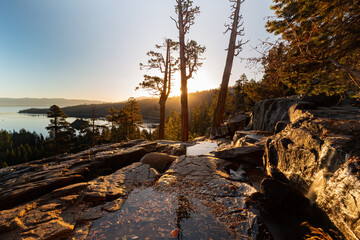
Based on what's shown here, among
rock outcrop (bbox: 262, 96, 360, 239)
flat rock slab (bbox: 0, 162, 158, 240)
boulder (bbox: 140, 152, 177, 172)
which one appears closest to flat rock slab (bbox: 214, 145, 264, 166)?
rock outcrop (bbox: 262, 96, 360, 239)

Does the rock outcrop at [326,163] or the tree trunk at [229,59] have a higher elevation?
the tree trunk at [229,59]

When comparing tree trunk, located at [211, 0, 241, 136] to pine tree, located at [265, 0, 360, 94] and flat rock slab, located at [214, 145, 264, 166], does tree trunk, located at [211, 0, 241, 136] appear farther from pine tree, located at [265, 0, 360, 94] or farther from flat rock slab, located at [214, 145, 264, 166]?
flat rock slab, located at [214, 145, 264, 166]

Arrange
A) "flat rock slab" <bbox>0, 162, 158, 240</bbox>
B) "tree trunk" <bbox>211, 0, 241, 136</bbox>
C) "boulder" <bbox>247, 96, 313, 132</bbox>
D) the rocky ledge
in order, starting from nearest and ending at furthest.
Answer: the rocky ledge
"flat rock slab" <bbox>0, 162, 158, 240</bbox>
"boulder" <bbox>247, 96, 313, 132</bbox>
"tree trunk" <bbox>211, 0, 241, 136</bbox>

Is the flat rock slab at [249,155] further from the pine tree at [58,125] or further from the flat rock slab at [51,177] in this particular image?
the pine tree at [58,125]

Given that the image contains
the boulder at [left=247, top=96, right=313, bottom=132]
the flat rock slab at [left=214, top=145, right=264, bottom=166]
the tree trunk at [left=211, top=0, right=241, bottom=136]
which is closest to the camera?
the flat rock slab at [left=214, top=145, right=264, bottom=166]

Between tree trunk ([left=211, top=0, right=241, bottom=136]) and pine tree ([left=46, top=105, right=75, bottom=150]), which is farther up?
tree trunk ([left=211, top=0, right=241, bottom=136])

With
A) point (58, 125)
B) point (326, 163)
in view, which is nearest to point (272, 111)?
point (326, 163)

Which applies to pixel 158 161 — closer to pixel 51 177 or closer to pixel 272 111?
pixel 51 177

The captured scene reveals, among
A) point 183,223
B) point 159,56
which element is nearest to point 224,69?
point 159,56

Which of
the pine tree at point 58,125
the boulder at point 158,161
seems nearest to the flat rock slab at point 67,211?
the boulder at point 158,161

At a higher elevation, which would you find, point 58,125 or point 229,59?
point 229,59

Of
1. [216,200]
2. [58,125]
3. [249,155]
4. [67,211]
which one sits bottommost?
[58,125]

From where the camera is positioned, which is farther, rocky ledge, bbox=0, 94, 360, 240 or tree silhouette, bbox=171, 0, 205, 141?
tree silhouette, bbox=171, 0, 205, 141

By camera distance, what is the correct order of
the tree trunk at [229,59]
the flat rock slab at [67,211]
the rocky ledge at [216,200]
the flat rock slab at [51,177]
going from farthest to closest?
the tree trunk at [229,59] < the flat rock slab at [51,177] < the flat rock slab at [67,211] < the rocky ledge at [216,200]
